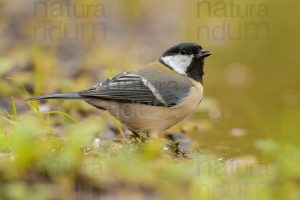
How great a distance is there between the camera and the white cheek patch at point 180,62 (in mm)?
5531

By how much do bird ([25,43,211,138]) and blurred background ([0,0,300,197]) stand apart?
40cm

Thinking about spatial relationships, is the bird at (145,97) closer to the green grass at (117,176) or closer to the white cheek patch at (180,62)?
the white cheek patch at (180,62)

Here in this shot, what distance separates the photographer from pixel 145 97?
16.9 feet

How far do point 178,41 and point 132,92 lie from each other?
15.4 feet

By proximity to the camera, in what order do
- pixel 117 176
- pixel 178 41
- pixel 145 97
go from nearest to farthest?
pixel 117 176 < pixel 145 97 < pixel 178 41

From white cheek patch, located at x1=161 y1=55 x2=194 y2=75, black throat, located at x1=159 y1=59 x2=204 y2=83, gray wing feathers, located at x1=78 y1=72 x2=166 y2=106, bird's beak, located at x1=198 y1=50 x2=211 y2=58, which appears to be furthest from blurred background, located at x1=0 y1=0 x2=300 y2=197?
bird's beak, located at x1=198 y1=50 x2=211 y2=58

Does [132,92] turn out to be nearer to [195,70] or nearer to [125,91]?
[125,91]

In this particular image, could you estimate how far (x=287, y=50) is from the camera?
9367 millimetres

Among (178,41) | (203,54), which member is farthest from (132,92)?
(178,41)

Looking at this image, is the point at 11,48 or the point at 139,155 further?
the point at 11,48

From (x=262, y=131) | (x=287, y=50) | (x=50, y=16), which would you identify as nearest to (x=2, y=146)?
(x=262, y=131)

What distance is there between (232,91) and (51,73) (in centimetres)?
209

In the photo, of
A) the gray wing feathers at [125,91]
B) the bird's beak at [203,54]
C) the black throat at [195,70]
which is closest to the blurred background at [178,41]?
the gray wing feathers at [125,91]

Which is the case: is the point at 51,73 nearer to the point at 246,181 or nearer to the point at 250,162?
the point at 250,162
